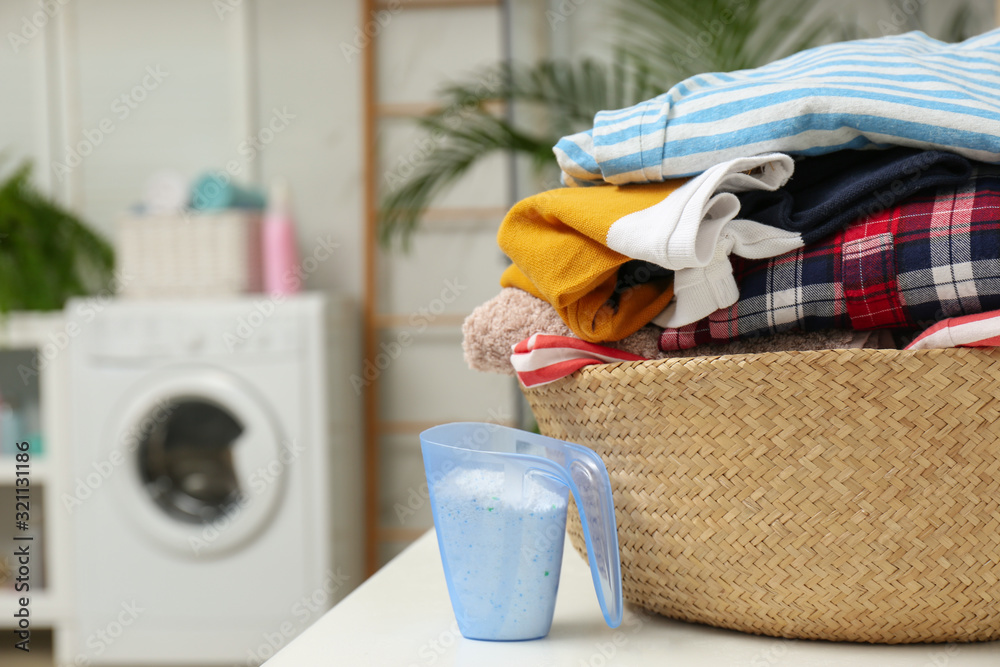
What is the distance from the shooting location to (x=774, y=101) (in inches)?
18.2

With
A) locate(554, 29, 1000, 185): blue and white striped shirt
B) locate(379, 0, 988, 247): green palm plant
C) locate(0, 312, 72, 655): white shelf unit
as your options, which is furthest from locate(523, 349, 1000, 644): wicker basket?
locate(0, 312, 72, 655): white shelf unit

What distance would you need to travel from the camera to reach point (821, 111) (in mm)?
445

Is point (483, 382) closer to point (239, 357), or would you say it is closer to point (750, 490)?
point (239, 357)

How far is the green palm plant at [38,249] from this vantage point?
2.07 meters

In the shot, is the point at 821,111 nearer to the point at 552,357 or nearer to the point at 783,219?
the point at 783,219

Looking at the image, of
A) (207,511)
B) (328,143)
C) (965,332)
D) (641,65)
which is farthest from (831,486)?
(328,143)

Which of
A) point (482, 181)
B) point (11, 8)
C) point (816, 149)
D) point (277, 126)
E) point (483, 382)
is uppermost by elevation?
point (11, 8)

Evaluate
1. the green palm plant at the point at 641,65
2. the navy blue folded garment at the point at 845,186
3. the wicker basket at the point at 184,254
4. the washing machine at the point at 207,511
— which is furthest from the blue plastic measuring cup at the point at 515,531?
the wicker basket at the point at 184,254

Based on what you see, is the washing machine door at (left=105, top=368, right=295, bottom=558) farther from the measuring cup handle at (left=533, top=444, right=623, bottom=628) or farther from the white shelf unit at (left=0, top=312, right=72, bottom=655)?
the measuring cup handle at (left=533, top=444, right=623, bottom=628)

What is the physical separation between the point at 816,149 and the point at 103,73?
2.44 m

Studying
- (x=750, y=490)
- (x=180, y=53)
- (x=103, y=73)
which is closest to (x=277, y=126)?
(x=180, y=53)

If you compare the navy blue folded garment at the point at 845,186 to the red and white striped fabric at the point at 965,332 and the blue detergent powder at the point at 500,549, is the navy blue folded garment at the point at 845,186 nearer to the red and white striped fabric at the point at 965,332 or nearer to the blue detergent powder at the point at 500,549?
the red and white striped fabric at the point at 965,332

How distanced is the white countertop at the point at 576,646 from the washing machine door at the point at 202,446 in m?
1.42

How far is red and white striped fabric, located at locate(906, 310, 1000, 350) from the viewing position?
0.40 metres
